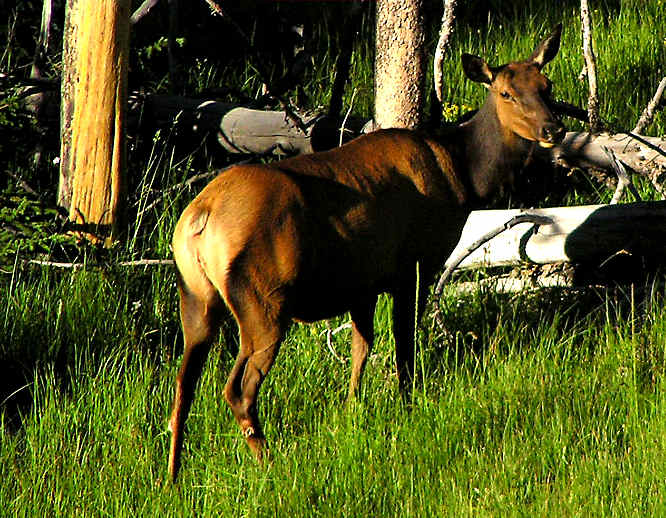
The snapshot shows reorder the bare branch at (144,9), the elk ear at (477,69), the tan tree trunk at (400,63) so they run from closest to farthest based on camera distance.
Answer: the elk ear at (477,69) → the tan tree trunk at (400,63) → the bare branch at (144,9)

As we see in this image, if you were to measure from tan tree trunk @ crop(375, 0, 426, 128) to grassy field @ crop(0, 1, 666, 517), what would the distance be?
1183mm

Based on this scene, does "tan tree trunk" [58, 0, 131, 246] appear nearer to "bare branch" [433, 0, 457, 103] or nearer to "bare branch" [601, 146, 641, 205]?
"bare branch" [433, 0, 457, 103]

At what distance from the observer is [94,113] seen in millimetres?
6703

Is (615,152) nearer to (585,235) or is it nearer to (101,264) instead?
(585,235)

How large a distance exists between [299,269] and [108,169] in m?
2.28

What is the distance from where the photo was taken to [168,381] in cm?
580

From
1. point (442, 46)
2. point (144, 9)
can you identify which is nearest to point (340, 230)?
point (442, 46)

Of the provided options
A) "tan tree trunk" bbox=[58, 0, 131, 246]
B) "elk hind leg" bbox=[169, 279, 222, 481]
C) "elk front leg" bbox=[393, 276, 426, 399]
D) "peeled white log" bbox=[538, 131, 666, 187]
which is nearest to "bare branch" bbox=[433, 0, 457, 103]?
"elk front leg" bbox=[393, 276, 426, 399]

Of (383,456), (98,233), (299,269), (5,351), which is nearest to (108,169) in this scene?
(98,233)

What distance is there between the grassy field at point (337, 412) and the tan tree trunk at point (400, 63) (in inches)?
46.6

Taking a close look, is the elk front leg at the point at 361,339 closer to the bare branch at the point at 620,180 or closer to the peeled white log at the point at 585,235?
the peeled white log at the point at 585,235

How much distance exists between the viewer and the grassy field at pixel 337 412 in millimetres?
4637

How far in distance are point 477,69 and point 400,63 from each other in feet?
2.33

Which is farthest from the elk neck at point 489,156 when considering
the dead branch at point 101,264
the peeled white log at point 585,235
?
the dead branch at point 101,264
